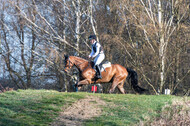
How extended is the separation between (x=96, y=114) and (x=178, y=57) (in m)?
15.0

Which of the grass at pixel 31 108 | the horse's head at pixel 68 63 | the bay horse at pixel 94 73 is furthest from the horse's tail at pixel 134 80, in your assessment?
the grass at pixel 31 108

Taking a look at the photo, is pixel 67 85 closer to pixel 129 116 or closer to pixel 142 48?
pixel 142 48

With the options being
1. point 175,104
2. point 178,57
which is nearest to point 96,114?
point 175,104

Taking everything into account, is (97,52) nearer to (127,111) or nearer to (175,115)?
(127,111)

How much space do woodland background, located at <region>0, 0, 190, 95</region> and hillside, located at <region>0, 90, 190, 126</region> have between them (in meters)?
8.84

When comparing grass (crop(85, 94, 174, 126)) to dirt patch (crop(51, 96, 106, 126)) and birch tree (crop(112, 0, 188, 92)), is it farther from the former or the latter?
birch tree (crop(112, 0, 188, 92))

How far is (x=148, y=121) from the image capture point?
882cm

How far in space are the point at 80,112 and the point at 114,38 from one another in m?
12.7

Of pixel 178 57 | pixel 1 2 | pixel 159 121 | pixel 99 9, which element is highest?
pixel 1 2

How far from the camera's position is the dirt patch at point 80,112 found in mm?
8289

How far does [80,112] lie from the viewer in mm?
9227

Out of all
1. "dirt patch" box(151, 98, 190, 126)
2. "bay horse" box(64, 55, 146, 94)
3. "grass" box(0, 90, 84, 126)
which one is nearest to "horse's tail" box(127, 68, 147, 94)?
"bay horse" box(64, 55, 146, 94)

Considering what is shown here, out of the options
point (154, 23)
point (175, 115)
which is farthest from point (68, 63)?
point (154, 23)

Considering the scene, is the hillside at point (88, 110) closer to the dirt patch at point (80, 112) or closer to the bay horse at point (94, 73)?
the dirt patch at point (80, 112)
